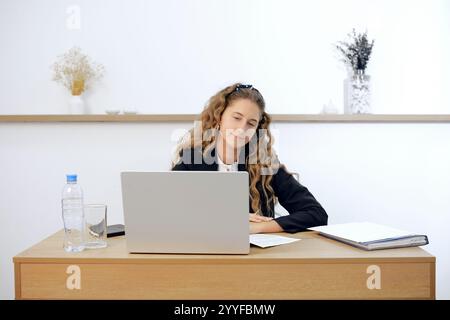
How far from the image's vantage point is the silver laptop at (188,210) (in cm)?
114

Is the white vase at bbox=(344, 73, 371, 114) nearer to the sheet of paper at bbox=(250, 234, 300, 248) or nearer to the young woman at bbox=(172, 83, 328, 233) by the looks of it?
the young woman at bbox=(172, 83, 328, 233)

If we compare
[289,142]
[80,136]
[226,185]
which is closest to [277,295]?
[226,185]

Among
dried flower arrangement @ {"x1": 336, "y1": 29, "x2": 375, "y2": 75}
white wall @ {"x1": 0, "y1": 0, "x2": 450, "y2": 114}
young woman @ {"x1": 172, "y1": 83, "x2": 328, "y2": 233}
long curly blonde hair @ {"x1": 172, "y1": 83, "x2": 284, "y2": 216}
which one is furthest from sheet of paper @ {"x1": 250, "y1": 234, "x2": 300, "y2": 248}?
dried flower arrangement @ {"x1": 336, "y1": 29, "x2": 375, "y2": 75}

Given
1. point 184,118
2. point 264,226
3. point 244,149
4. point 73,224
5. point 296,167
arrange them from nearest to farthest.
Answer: point 73,224
point 264,226
point 244,149
point 184,118
point 296,167

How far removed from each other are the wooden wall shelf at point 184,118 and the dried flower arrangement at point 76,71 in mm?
178

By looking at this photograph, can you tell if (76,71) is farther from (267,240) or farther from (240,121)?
(267,240)

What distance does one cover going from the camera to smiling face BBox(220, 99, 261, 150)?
189 centimetres

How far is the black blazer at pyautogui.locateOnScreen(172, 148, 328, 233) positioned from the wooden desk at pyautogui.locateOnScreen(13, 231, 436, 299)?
0.36m

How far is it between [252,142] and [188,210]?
3.11ft

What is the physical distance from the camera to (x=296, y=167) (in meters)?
2.61

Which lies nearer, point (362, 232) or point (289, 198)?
point (362, 232)

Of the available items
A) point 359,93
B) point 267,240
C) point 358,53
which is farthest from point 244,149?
point 358,53

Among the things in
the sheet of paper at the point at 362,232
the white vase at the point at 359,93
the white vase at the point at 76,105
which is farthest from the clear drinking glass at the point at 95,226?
the white vase at the point at 359,93

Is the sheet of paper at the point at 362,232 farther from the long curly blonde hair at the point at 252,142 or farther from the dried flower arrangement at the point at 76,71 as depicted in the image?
the dried flower arrangement at the point at 76,71
